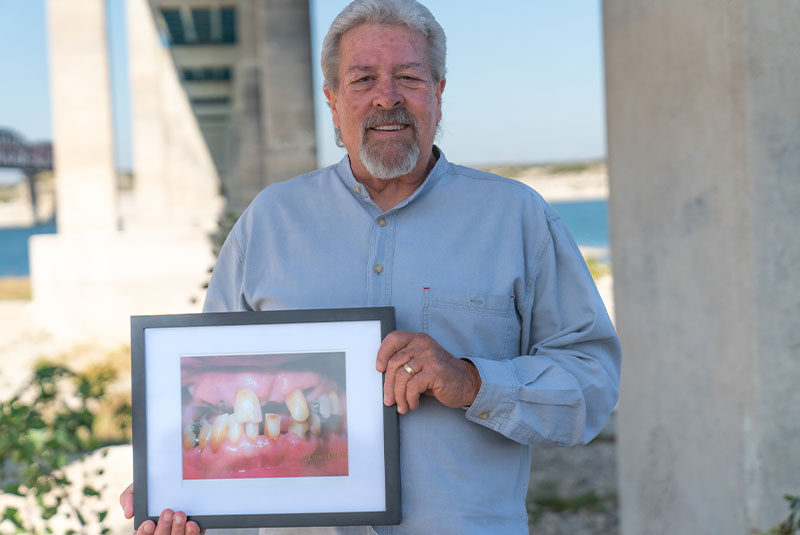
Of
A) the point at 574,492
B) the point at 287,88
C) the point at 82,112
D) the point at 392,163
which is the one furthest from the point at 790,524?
the point at 82,112

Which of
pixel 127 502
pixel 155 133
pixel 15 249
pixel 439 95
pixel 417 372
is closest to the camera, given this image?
pixel 417 372

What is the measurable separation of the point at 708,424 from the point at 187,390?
98.7 inches

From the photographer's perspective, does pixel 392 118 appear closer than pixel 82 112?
Yes

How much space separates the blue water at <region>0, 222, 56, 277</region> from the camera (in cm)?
10185

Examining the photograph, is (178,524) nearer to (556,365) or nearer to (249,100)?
(556,365)

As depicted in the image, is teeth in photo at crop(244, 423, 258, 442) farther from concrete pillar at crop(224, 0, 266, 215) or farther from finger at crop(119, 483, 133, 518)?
concrete pillar at crop(224, 0, 266, 215)

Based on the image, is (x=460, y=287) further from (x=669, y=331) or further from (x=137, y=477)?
(x=669, y=331)

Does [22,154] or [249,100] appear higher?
[22,154]

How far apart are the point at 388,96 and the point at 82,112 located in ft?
53.8

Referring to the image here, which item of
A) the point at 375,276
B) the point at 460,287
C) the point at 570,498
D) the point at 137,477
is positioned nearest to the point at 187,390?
the point at 137,477

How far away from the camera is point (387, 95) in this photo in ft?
6.90

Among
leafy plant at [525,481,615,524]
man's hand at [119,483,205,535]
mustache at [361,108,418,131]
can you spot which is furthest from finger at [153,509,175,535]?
leafy plant at [525,481,615,524]

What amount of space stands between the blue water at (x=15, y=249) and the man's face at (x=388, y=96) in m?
101

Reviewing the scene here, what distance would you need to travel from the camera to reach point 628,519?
14.7ft
